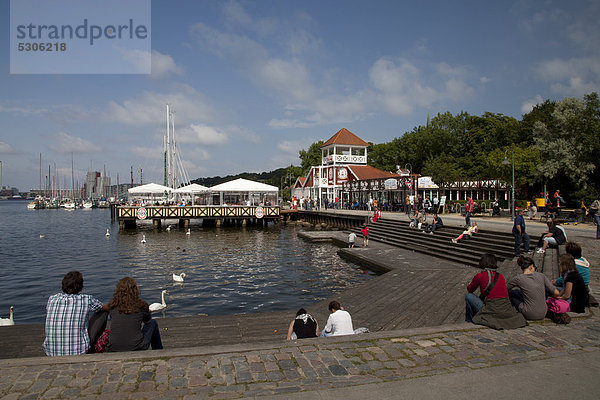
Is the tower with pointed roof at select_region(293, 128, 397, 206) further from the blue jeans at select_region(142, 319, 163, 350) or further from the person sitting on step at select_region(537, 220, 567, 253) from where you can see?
the blue jeans at select_region(142, 319, 163, 350)

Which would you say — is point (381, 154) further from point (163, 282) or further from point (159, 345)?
point (159, 345)

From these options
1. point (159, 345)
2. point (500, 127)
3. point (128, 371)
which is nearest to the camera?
point (128, 371)

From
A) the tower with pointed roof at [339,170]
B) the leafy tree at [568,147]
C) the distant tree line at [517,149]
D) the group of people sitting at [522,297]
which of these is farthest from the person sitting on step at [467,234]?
the tower with pointed roof at [339,170]

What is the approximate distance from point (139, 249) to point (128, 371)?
2252cm

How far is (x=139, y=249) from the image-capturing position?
25516 mm

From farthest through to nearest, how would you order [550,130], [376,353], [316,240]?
[550,130] < [316,240] < [376,353]

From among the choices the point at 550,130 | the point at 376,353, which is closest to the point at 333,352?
the point at 376,353

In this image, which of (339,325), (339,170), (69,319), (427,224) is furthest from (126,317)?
(339,170)

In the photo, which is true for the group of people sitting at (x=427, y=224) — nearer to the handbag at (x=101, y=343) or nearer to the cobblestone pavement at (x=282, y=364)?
the cobblestone pavement at (x=282, y=364)

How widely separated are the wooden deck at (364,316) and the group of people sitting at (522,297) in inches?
65.9

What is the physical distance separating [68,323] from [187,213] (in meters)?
36.2

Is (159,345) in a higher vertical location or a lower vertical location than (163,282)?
higher

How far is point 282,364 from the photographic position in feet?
16.2

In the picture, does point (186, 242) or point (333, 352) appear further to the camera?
point (186, 242)
